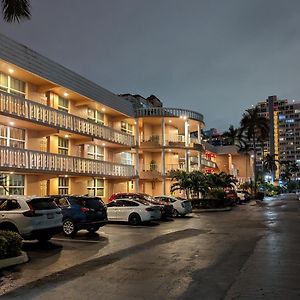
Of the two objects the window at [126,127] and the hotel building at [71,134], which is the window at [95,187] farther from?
the window at [126,127]

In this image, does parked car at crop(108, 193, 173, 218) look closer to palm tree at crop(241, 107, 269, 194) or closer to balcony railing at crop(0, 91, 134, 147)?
balcony railing at crop(0, 91, 134, 147)

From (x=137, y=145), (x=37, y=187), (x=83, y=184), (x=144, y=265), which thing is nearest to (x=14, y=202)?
(x=144, y=265)

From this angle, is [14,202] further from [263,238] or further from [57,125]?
[57,125]

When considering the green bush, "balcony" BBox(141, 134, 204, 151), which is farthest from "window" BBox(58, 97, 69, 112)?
the green bush

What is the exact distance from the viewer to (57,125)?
26031mm

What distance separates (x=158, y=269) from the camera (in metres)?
10.4

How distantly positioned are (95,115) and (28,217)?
2175cm

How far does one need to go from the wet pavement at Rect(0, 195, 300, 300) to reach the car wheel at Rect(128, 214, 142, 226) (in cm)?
551

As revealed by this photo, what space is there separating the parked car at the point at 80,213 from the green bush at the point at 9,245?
5.68 meters

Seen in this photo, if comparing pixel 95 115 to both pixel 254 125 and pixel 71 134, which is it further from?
pixel 254 125

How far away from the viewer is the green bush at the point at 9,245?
1088 centimetres

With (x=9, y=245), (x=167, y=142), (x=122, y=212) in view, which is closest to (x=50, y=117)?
(x=122, y=212)

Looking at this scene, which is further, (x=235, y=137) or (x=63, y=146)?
(x=235, y=137)

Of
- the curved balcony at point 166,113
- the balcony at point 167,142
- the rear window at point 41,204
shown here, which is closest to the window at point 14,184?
the rear window at point 41,204
